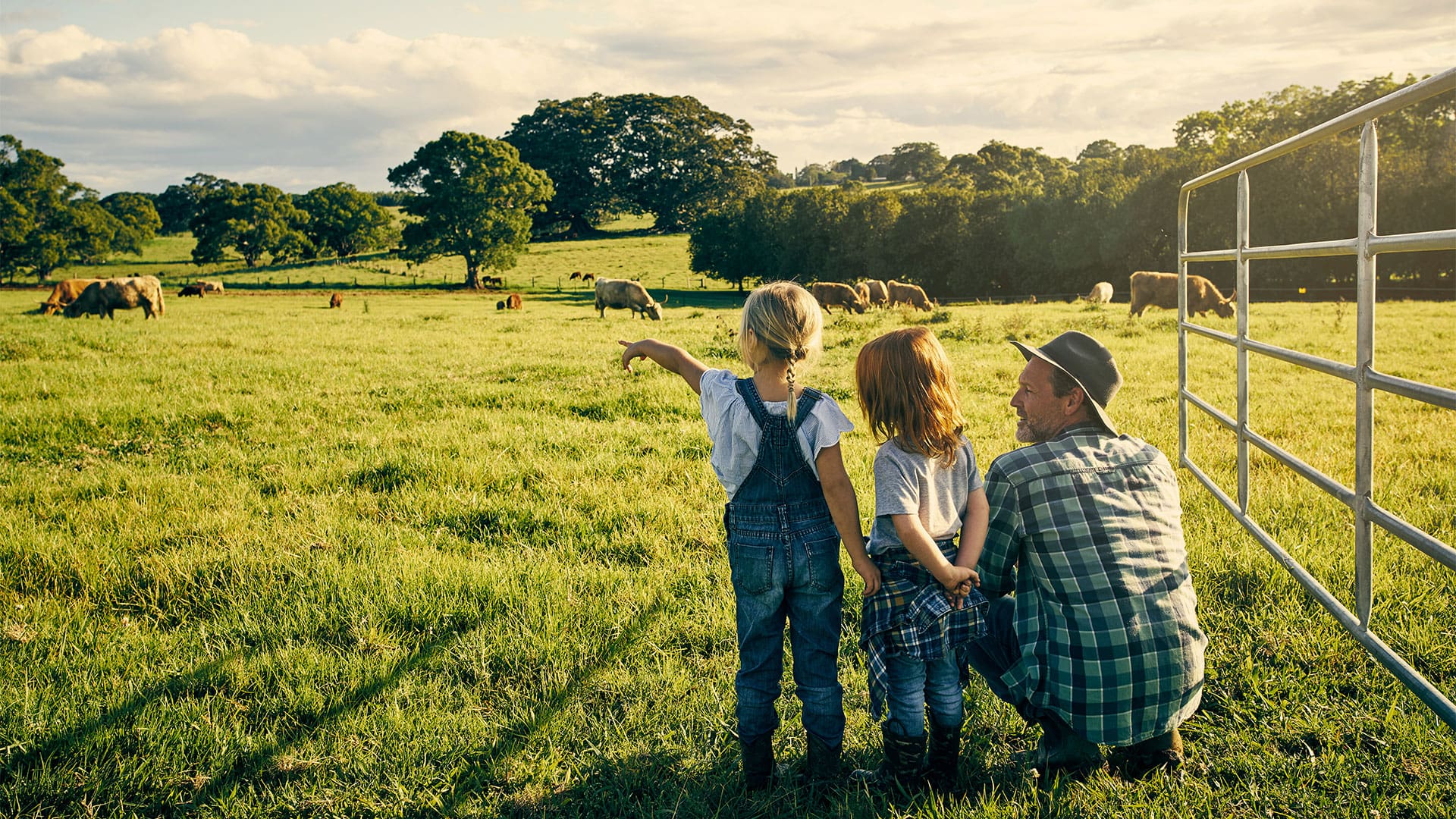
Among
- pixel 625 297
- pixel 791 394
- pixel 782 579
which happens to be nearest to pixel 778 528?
pixel 782 579

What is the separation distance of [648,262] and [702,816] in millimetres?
64931

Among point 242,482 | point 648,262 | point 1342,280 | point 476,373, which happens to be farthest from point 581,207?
point 242,482

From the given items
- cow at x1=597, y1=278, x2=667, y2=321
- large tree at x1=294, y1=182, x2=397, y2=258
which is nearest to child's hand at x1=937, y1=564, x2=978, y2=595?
cow at x1=597, y1=278, x2=667, y2=321

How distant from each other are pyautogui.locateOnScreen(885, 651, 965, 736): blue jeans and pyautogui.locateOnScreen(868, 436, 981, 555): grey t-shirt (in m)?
0.38

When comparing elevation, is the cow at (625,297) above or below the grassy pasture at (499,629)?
above

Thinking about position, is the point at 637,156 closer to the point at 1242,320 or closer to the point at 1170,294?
the point at 1170,294

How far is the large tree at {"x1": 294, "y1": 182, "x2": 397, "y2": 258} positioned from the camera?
75750mm

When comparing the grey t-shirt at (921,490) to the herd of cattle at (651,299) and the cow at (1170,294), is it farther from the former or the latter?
the cow at (1170,294)

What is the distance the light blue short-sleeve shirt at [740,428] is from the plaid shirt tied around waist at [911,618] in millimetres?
432

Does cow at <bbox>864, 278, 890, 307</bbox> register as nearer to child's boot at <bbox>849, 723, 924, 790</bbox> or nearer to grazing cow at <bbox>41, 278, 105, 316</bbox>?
grazing cow at <bbox>41, 278, 105, 316</bbox>

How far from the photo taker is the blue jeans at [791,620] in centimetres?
288

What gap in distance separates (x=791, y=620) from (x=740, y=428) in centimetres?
69

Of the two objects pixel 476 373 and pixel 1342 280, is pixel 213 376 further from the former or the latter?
pixel 1342 280

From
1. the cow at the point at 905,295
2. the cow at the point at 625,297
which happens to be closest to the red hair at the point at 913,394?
the cow at the point at 625,297
